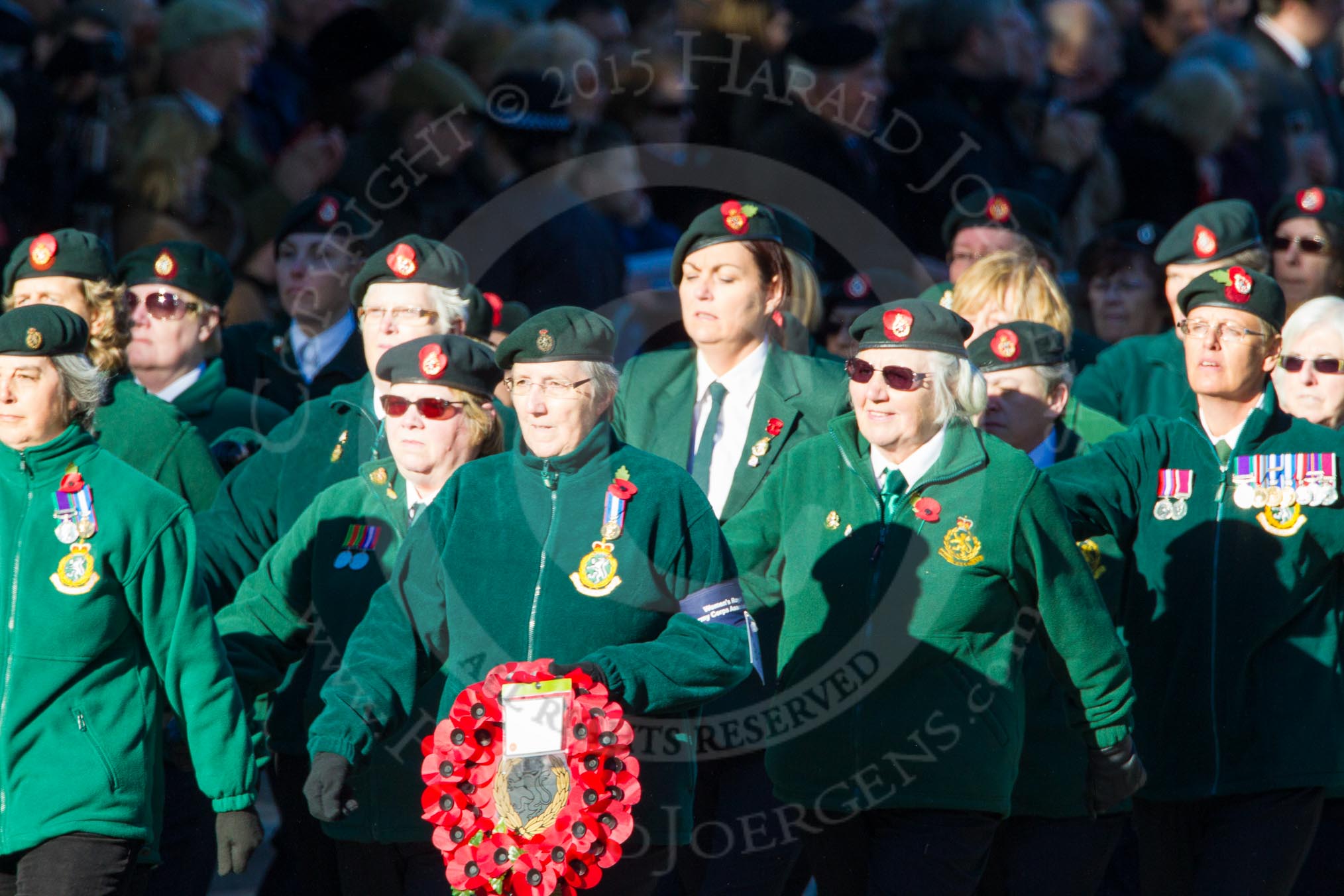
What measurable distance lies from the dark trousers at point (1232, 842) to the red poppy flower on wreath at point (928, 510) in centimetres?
142

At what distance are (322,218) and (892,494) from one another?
3677mm

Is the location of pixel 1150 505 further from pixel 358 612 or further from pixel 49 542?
pixel 49 542

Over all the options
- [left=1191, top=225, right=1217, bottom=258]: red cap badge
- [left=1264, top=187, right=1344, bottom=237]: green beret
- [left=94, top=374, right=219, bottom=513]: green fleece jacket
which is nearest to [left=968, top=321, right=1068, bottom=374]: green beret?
[left=1191, top=225, right=1217, bottom=258]: red cap badge

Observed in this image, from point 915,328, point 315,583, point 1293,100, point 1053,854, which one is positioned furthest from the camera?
point 1293,100

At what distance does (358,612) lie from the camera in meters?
6.12

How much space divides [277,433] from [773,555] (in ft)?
5.61

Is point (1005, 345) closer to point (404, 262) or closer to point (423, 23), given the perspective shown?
point (404, 262)

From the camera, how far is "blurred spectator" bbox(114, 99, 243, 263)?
9.55m

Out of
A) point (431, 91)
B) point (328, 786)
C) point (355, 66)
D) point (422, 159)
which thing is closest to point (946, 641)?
point (328, 786)

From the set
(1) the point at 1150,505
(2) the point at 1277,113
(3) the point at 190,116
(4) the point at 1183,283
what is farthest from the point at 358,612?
(2) the point at 1277,113

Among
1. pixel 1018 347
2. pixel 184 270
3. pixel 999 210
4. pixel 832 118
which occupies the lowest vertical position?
pixel 1018 347

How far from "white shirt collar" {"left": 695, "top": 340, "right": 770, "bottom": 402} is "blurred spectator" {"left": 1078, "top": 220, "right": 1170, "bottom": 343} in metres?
2.65

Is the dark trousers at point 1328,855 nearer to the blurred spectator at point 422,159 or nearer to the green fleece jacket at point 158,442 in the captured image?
the green fleece jacket at point 158,442

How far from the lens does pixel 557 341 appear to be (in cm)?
549
